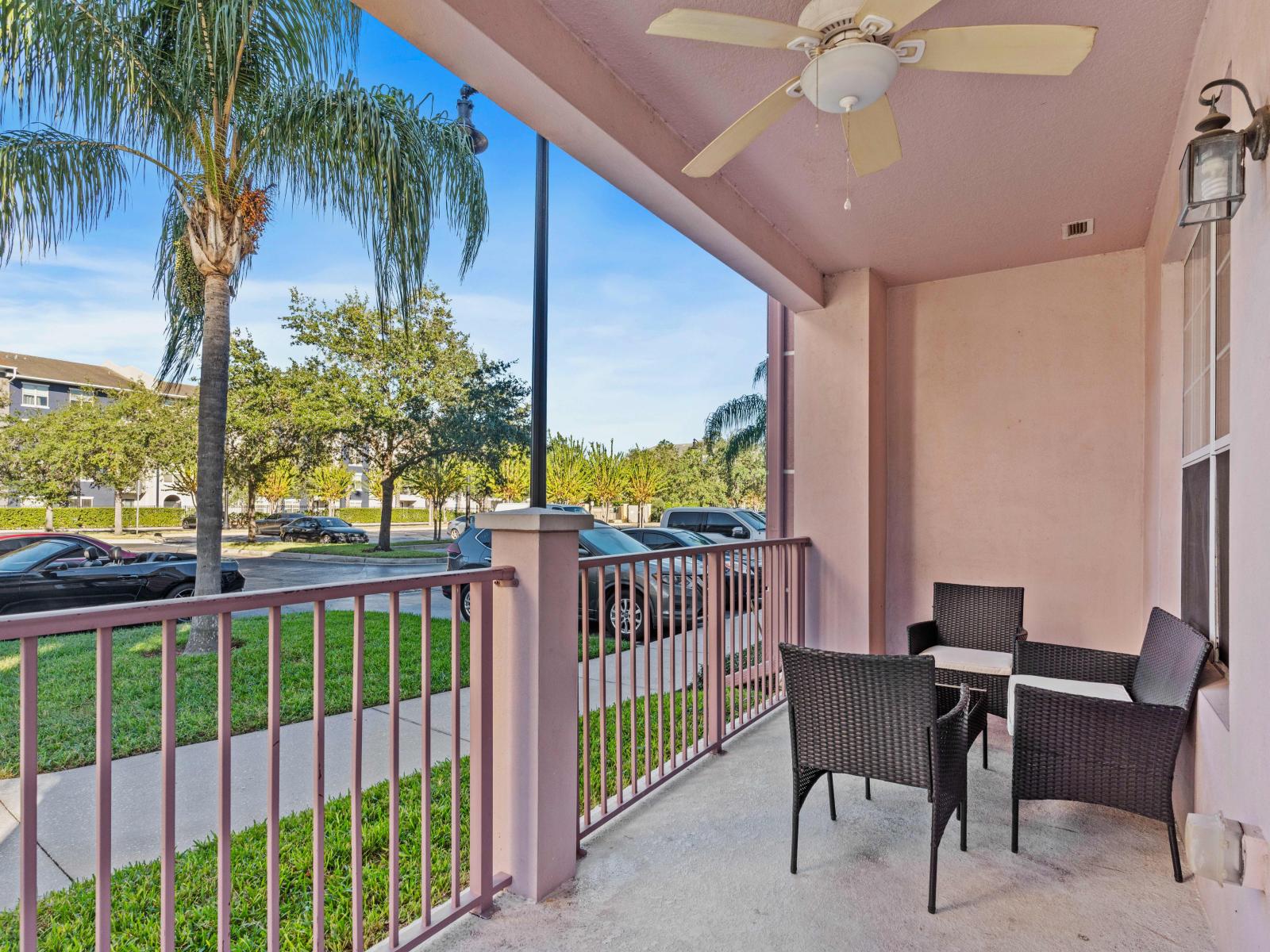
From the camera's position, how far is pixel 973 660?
3172 mm

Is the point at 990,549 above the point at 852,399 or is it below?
below

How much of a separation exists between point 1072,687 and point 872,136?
7.07 ft

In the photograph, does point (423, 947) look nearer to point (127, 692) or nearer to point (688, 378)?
point (127, 692)

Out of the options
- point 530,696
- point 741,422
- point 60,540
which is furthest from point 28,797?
point 741,422

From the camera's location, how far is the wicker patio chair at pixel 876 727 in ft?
6.23

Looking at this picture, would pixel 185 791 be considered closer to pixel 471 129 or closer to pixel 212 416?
pixel 212 416

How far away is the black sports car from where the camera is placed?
5609 mm

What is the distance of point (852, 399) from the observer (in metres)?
4.15

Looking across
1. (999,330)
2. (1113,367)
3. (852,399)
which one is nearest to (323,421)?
(852,399)

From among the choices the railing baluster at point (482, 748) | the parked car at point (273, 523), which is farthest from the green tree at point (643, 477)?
the railing baluster at point (482, 748)

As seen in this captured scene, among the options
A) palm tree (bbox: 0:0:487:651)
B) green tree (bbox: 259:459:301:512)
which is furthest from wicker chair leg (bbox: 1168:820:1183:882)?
green tree (bbox: 259:459:301:512)

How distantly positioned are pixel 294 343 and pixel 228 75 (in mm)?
5185

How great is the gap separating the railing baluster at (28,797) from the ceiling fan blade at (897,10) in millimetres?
2075

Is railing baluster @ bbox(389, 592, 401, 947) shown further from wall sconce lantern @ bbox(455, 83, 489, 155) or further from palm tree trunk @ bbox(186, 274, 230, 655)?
palm tree trunk @ bbox(186, 274, 230, 655)
